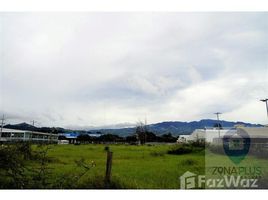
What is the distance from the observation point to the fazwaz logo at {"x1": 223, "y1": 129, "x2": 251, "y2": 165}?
8.90 metres

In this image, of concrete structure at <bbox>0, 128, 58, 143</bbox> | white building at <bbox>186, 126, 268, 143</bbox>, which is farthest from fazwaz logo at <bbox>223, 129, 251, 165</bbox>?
concrete structure at <bbox>0, 128, 58, 143</bbox>

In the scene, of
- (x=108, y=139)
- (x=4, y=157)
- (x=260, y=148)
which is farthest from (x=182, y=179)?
(x=108, y=139)

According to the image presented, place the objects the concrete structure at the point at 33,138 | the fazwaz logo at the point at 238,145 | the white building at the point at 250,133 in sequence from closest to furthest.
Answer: the concrete structure at the point at 33,138 → the fazwaz logo at the point at 238,145 → the white building at the point at 250,133

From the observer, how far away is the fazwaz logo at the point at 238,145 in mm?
8902

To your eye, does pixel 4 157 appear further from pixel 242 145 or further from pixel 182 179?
pixel 242 145

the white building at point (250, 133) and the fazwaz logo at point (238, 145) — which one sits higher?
the white building at point (250, 133)

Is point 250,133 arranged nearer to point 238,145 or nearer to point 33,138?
point 238,145

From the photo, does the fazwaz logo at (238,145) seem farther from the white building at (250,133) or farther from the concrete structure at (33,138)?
the concrete structure at (33,138)

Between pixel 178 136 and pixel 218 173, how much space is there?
20595 millimetres

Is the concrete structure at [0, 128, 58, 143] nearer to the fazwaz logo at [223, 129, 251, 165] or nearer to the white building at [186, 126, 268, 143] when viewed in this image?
the fazwaz logo at [223, 129, 251, 165]

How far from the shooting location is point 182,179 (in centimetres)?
482

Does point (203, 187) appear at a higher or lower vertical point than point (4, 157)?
lower

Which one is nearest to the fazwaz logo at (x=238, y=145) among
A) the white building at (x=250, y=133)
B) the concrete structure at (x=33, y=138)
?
the white building at (x=250, y=133)

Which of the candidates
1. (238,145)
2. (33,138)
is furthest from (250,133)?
(33,138)
